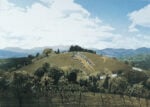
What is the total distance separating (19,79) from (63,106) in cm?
7824

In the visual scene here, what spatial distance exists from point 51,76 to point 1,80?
37.7m

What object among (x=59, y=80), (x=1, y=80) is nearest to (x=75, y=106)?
(x=1, y=80)

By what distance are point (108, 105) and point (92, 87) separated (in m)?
84.2

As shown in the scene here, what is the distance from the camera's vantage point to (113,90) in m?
200

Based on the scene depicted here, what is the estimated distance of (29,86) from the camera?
492 feet

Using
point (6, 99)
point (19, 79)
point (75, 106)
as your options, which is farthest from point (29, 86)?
point (6, 99)

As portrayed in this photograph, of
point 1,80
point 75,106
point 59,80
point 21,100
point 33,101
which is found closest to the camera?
point 21,100

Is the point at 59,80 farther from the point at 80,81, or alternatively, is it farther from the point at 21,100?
the point at 21,100

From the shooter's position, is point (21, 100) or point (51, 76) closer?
point (21, 100)

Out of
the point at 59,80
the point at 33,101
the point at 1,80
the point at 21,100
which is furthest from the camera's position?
the point at 59,80

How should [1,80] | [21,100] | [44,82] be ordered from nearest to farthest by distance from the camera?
1. [21,100]
2. [1,80]
3. [44,82]

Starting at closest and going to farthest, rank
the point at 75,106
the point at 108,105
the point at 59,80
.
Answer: the point at 75,106 < the point at 108,105 < the point at 59,80

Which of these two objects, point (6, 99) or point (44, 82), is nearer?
point (6, 99)

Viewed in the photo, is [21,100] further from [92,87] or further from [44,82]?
[92,87]
